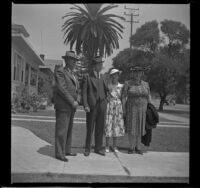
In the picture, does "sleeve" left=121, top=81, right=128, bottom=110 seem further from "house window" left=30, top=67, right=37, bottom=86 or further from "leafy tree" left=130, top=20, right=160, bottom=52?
"house window" left=30, top=67, right=37, bottom=86

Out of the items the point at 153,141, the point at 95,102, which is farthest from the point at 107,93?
the point at 153,141

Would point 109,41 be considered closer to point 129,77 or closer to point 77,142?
point 129,77

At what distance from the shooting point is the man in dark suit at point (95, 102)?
5.53 metres

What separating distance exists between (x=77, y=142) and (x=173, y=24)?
3.36 meters

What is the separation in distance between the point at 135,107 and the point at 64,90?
1470 mm

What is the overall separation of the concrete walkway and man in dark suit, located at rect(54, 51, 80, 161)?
0.88 feet

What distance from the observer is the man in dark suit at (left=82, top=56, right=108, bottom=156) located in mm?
5527

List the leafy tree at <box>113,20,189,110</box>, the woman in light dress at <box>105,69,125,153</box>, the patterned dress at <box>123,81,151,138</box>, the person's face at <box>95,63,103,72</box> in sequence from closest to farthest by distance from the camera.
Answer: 1. the leafy tree at <box>113,20,189,110</box>
2. the person's face at <box>95,63,103,72</box>
3. the patterned dress at <box>123,81,151,138</box>
4. the woman in light dress at <box>105,69,125,153</box>

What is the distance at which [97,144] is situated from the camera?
573cm

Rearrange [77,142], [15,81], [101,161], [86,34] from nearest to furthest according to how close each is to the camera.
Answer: [86,34], [101,161], [15,81], [77,142]

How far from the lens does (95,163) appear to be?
518 centimetres

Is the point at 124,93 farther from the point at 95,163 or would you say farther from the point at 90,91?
the point at 95,163

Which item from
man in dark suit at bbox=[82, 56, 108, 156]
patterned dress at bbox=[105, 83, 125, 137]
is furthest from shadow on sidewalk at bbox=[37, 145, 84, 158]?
patterned dress at bbox=[105, 83, 125, 137]
